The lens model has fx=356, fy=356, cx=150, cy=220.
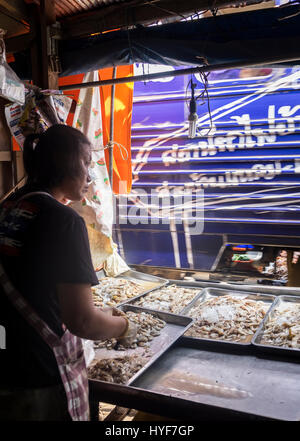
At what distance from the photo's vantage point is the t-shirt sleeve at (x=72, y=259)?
1480 millimetres

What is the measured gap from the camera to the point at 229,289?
357cm

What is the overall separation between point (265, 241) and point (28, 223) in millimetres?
4575

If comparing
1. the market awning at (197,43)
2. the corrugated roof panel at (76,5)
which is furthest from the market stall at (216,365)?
the corrugated roof panel at (76,5)

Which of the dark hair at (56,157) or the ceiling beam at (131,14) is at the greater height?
the ceiling beam at (131,14)

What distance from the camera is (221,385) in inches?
80.0

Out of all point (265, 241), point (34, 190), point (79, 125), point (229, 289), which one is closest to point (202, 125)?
point (265, 241)

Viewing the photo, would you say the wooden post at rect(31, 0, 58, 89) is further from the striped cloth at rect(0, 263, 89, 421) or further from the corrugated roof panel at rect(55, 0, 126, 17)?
the striped cloth at rect(0, 263, 89, 421)

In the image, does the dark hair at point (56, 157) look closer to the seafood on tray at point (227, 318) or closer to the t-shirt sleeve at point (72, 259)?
the t-shirt sleeve at point (72, 259)

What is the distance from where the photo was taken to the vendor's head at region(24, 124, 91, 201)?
1678 millimetres

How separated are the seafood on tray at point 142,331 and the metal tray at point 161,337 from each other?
3cm

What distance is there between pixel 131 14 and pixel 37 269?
2.50 m

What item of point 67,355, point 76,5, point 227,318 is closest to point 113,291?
point 227,318

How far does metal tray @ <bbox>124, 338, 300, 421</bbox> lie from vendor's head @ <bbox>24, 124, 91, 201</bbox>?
115 cm

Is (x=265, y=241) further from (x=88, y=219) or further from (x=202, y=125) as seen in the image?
(x=88, y=219)
